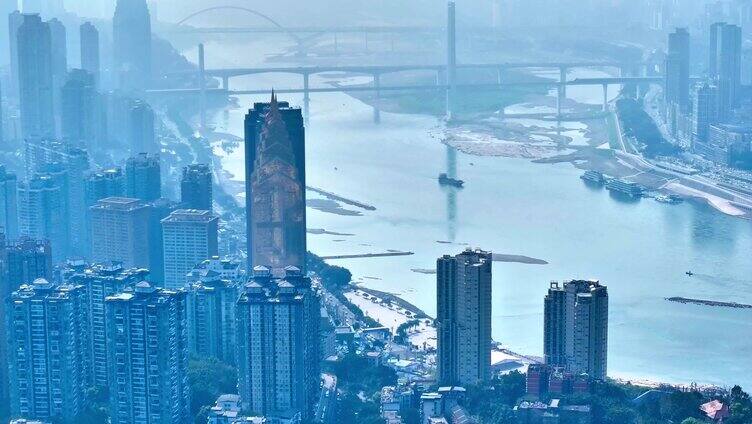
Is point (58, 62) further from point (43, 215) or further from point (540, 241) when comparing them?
point (540, 241)

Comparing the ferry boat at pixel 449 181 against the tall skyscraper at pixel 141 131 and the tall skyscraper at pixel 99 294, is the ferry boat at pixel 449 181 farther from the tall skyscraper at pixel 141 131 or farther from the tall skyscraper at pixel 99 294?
the tall skyscraper at pixel 99 294

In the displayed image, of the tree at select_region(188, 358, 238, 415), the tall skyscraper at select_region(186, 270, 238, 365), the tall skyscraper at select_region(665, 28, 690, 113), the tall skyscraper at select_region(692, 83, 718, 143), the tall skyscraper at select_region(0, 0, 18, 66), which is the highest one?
the tall skyscraper at select_region(0, 0, 18, 66)

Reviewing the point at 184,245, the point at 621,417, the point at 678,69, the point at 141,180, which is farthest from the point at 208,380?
the point at 678,69

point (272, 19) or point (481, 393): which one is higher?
point (272, 19)

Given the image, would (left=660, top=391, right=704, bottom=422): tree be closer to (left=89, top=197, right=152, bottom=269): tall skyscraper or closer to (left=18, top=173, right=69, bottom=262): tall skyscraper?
(left=89, top=197, right=152, bottom=269): tall skyscraper

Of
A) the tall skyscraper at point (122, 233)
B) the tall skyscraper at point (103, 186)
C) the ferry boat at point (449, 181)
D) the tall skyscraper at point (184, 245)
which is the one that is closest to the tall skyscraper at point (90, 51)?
the ferry boat at point (449, 181)

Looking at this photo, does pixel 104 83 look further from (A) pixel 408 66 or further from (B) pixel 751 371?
(B) pixel 751 371

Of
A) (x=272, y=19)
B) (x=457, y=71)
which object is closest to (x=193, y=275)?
(x=457, y=71)

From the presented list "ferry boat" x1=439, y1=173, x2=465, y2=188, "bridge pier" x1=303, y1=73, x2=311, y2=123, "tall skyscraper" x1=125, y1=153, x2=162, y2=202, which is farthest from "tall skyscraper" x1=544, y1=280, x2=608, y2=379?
"bridge pier" x1=303, y1=73, x2=311, y2=123
